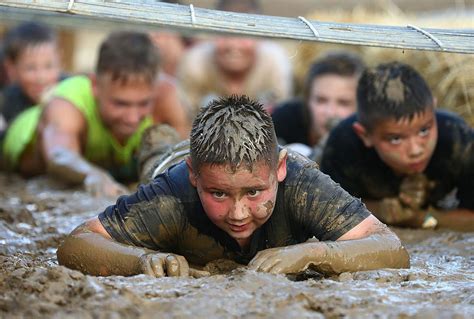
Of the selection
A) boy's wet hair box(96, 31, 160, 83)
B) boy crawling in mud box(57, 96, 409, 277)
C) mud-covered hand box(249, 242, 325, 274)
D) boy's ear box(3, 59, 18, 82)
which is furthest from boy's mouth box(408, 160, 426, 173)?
boy's ear box(3, 59, 18, 82)

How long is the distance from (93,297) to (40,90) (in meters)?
6.48

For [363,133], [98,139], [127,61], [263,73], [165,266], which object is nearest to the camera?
[165,266]

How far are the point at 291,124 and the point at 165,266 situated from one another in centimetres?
430

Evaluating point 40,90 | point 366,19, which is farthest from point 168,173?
point 366,19

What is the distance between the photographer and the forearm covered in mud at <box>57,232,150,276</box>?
13.2 ft

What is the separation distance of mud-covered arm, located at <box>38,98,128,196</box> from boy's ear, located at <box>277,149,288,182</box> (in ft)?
9.93

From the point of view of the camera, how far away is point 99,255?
4.09 meters

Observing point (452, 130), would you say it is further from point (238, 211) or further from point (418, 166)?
point (238, 211)

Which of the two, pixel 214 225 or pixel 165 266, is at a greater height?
pixel 214 225

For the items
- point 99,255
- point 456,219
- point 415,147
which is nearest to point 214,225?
point 99,255

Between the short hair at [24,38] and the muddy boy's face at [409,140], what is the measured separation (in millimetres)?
4746

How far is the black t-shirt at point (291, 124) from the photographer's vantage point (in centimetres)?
806

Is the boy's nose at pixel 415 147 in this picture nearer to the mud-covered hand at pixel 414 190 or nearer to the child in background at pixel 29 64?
the mud-covered hand at pixel 414 190

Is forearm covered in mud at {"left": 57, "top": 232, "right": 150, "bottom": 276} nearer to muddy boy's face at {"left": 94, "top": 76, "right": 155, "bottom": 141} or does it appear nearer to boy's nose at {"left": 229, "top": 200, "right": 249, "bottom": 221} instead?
boy's nose at {"left": 229, "top": 200, "right": 249, "bottom": 221}
